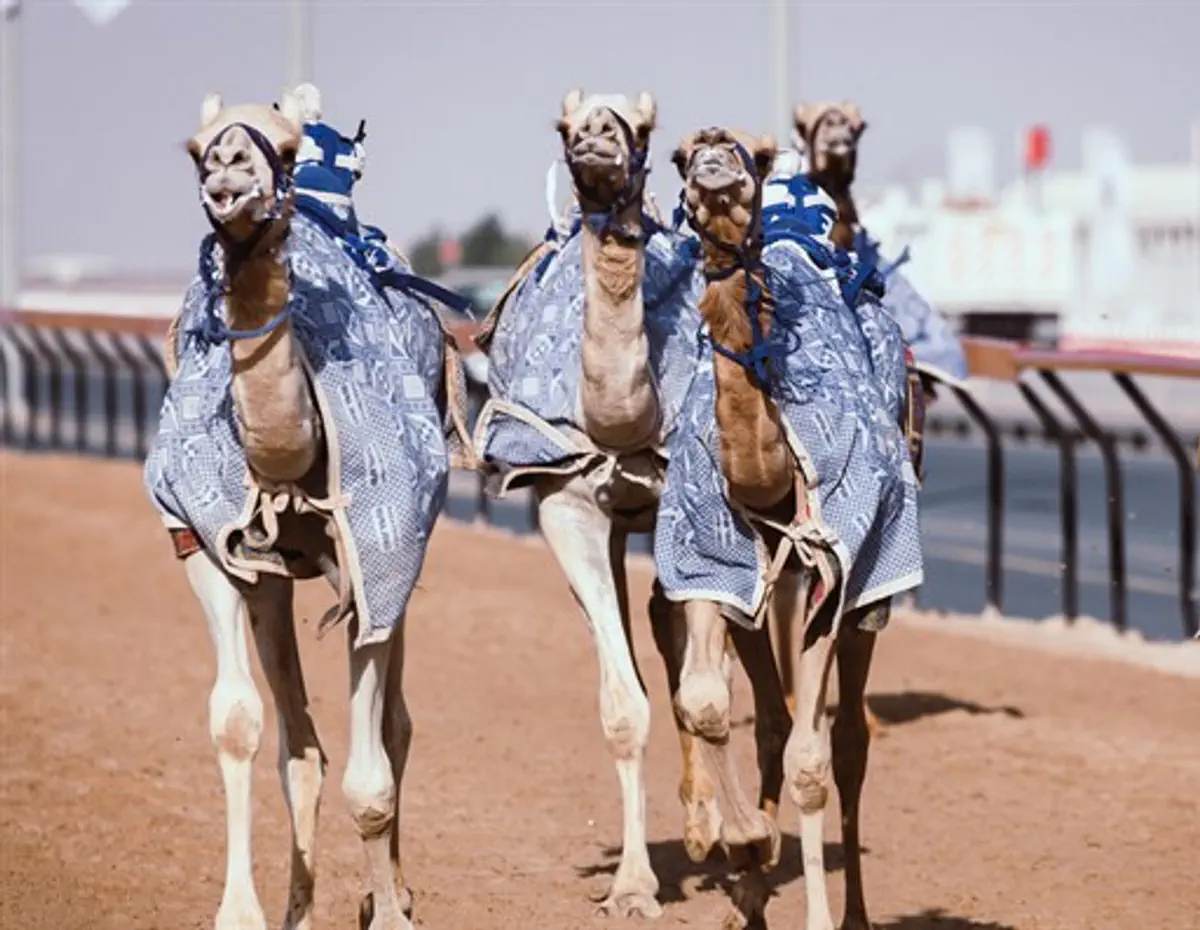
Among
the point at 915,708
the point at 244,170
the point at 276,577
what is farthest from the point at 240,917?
the point at 915,708

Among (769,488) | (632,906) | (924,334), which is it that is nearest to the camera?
(769,488)

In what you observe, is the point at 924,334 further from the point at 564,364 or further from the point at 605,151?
the point at 605,151

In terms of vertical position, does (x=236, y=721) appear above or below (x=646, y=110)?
below

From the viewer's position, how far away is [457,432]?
984 centimetres

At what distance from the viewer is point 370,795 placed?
8344mm

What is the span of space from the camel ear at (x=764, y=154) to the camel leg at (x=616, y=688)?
1946 mm

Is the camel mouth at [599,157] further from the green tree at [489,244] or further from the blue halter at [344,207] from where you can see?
the green tree at [489,244]

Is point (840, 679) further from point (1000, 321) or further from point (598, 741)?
point (1000, 321)

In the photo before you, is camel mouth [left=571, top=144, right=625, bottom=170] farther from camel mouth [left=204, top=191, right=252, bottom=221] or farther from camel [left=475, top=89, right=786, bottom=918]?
camel mouth [left=204, top=191, right=252, bottom=221]

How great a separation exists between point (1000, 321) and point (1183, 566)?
83.1 feet

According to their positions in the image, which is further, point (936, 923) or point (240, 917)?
point (936, 923)

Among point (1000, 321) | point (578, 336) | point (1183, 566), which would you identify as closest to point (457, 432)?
point (578, 336)

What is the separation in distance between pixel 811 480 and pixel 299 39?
1880 cm

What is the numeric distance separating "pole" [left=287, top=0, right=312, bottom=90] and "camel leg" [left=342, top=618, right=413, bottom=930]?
1817 cm
